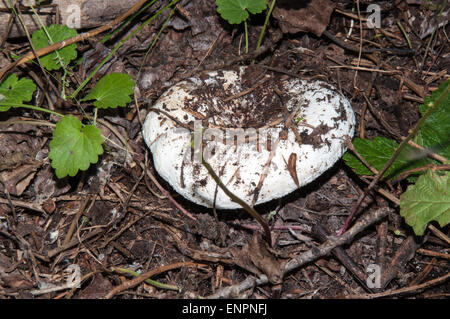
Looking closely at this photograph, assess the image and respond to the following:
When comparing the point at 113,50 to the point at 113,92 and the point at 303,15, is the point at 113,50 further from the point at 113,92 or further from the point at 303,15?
the point at 303,15

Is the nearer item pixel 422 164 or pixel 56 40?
pixel 422 164

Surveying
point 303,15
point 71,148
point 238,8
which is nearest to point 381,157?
point 303,15

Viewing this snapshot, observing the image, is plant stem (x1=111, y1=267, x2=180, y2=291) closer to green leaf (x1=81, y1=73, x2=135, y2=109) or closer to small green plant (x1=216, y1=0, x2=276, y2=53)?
green leaf (x1=81, y1=73, x2=135, y2=109)

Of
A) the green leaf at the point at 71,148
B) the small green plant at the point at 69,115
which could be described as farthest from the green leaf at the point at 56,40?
the green leaf at the point at 71,148

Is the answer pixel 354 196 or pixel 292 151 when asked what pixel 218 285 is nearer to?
pixel 292 151

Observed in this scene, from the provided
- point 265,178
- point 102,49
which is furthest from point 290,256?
point 102,49

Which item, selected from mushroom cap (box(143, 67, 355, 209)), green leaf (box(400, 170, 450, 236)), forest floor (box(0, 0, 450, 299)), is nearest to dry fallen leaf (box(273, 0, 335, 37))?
forest floor (box(0, 0, 450, 299))
